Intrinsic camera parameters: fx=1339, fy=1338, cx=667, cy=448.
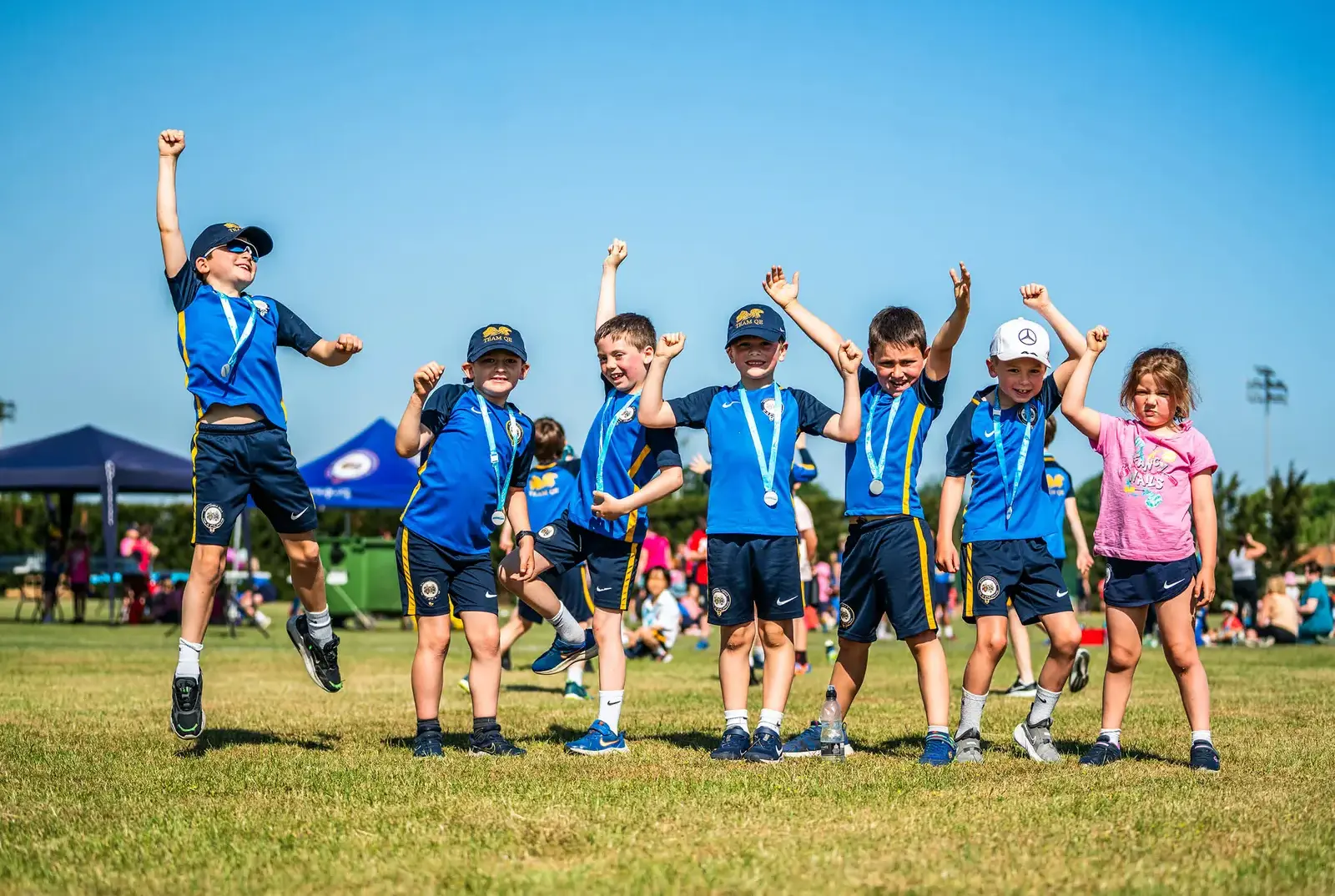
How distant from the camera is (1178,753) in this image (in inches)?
255

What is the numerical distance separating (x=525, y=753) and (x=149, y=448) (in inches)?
867

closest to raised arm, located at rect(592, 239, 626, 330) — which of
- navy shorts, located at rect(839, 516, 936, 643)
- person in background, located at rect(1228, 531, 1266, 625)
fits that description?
navy shorts, located at rect(839, 516, 936, 643)

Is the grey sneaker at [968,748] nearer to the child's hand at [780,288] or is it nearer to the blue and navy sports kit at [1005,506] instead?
the blue and navy sports kit at [1005,506]

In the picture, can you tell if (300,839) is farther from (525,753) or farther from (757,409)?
(757,409)

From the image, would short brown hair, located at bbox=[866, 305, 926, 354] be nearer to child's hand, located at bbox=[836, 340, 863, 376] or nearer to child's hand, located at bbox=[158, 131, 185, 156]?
child's hand, located at bbox=[836, 340, 863, 376]

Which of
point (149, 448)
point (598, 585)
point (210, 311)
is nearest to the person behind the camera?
point (210, 311)

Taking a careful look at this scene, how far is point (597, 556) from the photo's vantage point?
272 inches

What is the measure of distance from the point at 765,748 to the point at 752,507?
1119 millimetres

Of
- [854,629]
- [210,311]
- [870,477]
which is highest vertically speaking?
[210,311]

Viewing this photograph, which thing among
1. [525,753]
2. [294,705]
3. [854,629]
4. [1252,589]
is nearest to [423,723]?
[525,753]

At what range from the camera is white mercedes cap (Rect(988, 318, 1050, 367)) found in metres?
6.25

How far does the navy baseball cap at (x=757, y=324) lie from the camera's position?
21.0 feet

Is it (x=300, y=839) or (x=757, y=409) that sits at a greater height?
(x=757, y=409)

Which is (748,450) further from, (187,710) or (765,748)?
(187,710)
